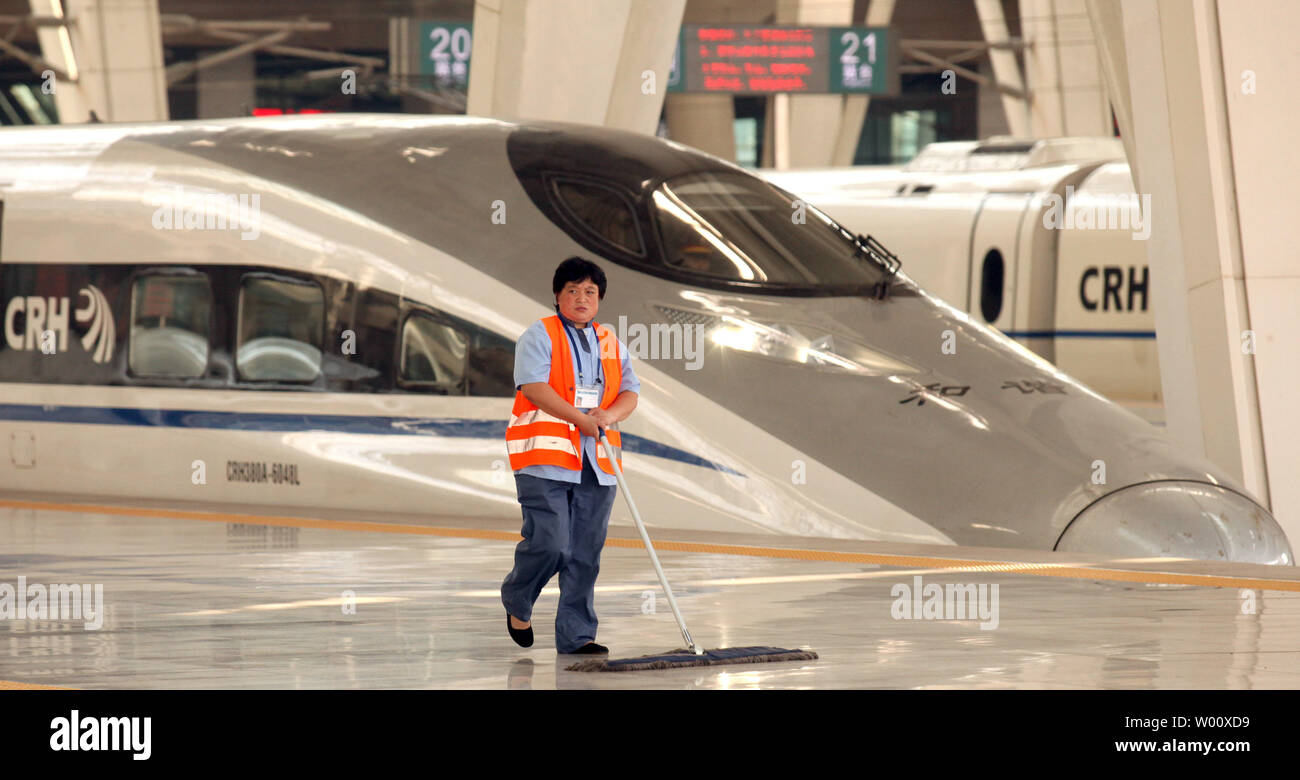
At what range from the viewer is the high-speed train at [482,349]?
972 centimetres

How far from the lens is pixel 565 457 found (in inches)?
260

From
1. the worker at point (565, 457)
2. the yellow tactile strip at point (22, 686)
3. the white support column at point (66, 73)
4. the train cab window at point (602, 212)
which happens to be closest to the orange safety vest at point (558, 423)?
the worker at point (565, 457)

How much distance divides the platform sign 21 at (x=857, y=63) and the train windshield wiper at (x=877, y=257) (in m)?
25.1

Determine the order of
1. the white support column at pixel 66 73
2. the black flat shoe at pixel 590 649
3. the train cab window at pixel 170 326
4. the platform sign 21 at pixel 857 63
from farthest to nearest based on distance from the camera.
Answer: the white support column at pixel 66 73
the platform sign 21 at pixel 857 63
the train cab window at pixel 170 326
the black flat shoe at pixel 590 649

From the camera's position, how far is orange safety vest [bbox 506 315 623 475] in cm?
659

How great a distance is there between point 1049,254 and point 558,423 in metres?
17.6

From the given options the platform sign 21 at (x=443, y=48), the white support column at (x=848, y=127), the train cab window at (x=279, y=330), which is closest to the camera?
the train cab window at (x=279, y=330)

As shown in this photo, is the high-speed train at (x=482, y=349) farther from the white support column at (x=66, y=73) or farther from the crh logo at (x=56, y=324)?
the white support column at (x=66, y=73)

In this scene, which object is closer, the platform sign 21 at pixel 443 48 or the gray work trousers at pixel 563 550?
the gray work trousers at pixel 563 550

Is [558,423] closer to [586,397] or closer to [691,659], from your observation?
[586,397]

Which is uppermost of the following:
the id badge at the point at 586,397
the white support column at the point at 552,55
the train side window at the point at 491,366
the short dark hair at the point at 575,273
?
the white support column at the point at 552,55

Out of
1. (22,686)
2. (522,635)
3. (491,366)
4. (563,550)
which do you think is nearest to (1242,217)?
(491,366)
